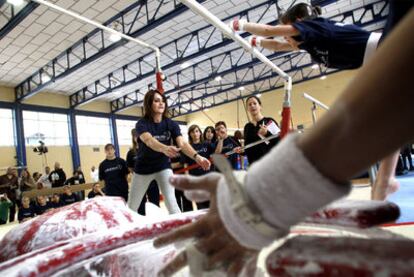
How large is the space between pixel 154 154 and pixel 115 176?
4.43ft

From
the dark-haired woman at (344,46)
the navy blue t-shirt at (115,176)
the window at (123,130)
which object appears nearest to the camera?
the dark-haired woman at (344,46)

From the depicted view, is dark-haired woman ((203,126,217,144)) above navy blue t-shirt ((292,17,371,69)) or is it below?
below

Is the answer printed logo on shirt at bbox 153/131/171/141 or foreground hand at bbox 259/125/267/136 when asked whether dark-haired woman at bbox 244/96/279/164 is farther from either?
printed logo on shirt at bbox 153/131/171/141

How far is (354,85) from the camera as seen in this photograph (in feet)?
1.22

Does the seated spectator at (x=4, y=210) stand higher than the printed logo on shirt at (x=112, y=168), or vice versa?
the printed logo on shirt at (x=112, y=168)

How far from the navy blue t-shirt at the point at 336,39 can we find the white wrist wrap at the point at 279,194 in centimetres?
109

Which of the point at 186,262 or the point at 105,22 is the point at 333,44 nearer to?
the point at 186,262

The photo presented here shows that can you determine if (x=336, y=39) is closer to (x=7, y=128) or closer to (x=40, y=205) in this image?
(x=40, y=205)

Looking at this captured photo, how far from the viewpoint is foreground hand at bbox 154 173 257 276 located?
1.67 feet

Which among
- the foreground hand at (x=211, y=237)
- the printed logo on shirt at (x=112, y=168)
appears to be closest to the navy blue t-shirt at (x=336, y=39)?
the foreground hand at (x=211, y=237)

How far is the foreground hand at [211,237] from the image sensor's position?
1.67 feet

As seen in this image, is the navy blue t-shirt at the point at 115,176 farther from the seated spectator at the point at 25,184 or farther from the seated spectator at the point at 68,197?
the seated spectator at the point at 25,184

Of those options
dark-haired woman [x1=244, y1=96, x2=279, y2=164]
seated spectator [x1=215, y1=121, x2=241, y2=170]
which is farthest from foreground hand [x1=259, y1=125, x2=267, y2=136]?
seated spectator [x1=215, y1=121, x2=241, y2=170]

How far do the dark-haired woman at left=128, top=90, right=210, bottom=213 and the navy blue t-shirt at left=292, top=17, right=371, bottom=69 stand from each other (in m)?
1.33
